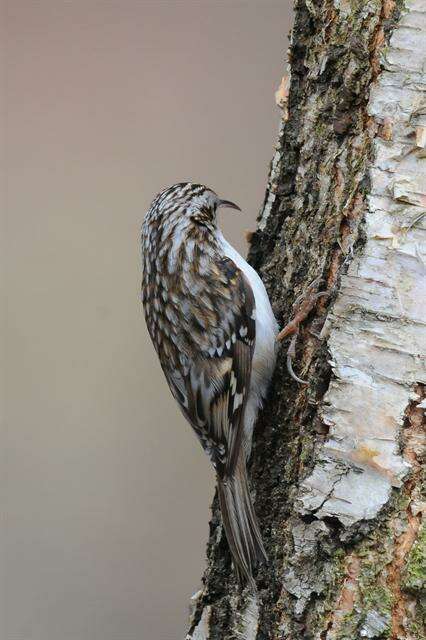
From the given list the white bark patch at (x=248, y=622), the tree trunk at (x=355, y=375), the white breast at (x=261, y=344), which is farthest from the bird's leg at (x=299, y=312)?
the white bark patch at (x=248, y=622)

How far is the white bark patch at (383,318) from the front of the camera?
Answer: 5.02 feet

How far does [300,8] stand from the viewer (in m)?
1.90

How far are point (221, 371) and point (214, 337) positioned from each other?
0.08m

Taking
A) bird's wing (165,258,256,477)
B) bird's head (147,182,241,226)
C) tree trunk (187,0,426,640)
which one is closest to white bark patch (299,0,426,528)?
tree trunk (187,0,426,640)

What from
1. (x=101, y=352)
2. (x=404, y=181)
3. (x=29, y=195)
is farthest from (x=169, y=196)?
(x=29, y=195)

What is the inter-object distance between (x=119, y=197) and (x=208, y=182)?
0.40m

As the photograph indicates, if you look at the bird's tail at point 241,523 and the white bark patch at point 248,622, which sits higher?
the bird's tail at point 241,523

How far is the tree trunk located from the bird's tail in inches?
1.1

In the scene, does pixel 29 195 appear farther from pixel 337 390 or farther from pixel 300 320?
pixel 337 390

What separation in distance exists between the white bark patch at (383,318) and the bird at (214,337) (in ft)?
1.32

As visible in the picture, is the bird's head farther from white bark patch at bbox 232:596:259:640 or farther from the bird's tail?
white bark patch at bbox 232:596:259:640

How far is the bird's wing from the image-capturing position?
2.07 m

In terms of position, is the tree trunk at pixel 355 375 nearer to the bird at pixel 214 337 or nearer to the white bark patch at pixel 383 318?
the white bark patch at pixel 383 318

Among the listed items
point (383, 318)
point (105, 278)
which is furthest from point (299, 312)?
point (105, 278)
